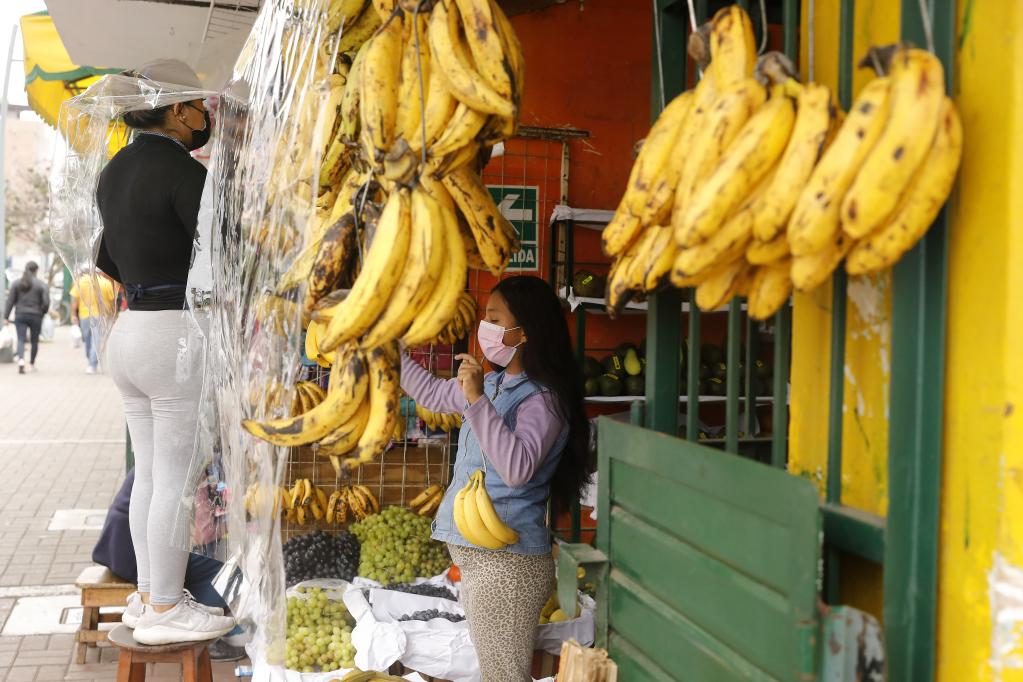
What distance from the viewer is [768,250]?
1.27 m

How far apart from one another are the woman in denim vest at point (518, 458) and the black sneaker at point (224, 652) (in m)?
1.90

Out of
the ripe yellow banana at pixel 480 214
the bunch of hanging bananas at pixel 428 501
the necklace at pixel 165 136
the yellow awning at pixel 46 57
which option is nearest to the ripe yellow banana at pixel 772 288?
the ripe yellow banana at pixel 480 214

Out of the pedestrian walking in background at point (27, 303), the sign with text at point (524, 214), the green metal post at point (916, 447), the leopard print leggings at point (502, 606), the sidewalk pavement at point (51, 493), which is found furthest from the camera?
the pedestrian walking in background at point (27, 303)

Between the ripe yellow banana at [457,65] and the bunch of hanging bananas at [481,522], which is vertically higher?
the ripe yellow banana at [457,65]

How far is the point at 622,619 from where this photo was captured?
79.7 inches

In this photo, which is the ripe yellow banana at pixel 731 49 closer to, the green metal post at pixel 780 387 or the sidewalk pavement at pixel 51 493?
the green metal post at pixel 780 387

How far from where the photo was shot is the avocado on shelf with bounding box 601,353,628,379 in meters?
5.12

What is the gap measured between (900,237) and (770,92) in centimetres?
31

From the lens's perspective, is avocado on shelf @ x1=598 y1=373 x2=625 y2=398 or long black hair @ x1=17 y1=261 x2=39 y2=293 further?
long black hair @ x1=17 y1=261 x2=39 y2=293

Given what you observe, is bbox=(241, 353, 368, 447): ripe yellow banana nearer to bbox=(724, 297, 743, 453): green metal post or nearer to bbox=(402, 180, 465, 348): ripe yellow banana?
bbox=(402, 180, 465, 348): ripe yellow banana

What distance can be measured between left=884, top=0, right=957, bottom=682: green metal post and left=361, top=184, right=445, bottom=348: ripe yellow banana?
2.70ft

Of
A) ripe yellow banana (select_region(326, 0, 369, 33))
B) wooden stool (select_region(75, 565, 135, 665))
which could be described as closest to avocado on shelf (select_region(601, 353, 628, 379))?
wooden stool (select_region(75, 565, 135, 665))

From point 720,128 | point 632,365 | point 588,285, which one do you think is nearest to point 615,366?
point 632,365

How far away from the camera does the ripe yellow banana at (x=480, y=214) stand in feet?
6.14
